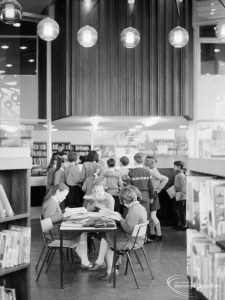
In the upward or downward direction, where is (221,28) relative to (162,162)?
upward

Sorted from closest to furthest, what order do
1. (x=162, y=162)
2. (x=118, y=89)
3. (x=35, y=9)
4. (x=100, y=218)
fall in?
(x=100, y=218)
(x=118, y=89)
(x=35, y=9)
(x=162, y=162)

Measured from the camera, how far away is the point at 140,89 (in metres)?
9.58

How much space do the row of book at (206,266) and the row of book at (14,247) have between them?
4.58ft

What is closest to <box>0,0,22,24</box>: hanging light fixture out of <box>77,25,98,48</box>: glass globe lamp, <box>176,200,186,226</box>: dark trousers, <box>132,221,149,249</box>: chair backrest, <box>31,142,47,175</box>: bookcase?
<box>77,25,98,48</box>: glass globe lamp

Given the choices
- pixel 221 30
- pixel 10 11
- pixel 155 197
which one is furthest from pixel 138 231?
pixel 221 30

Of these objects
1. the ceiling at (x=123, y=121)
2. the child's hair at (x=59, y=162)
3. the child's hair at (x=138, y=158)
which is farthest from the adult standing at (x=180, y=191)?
Result: the child's hair at (x=59, y=162)

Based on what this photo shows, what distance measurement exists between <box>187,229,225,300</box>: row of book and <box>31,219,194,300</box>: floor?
175 centimetres

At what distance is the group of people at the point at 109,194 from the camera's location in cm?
549

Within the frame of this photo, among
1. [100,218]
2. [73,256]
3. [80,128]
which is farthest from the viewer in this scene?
[80,128]

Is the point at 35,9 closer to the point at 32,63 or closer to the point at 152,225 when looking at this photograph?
the point at 32,63

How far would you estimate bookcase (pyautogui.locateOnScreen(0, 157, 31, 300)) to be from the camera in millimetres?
A: 3937

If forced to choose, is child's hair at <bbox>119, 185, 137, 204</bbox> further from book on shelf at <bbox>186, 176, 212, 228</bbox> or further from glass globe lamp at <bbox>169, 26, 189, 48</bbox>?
glass globe lamp at <bbox>169, 26, 189, 48</bbox>

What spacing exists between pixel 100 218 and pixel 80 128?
30.0 ft

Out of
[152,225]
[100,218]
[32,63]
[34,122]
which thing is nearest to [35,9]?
[32,63]
